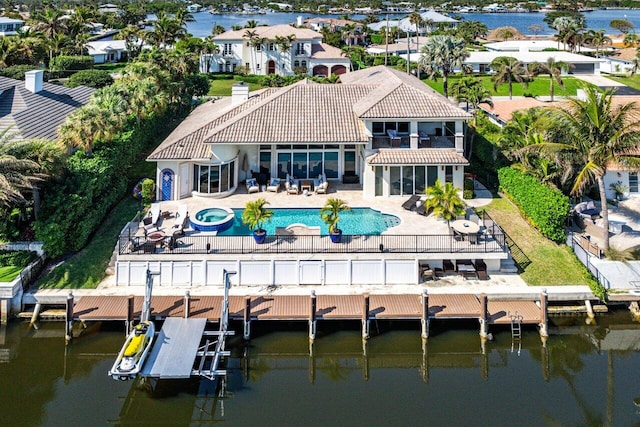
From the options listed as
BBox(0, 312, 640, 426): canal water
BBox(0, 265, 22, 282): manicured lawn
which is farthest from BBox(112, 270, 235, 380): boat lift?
BBox(0, 265, 22, 282): manicured lawn

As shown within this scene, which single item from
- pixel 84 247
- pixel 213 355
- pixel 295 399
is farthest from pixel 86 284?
pixel 295 399

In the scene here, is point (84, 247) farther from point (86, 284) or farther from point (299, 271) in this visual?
point (299, 271)

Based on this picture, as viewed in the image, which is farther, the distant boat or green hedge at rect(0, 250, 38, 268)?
green hedge at rect(0, 250, 38, 268)

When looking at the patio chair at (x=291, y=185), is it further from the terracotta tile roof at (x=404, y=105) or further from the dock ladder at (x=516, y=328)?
the dock ladder at (x=516, y=328)

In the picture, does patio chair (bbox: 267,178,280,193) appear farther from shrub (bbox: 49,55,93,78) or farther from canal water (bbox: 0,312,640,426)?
shrub (bbox: 49,55,93,78)

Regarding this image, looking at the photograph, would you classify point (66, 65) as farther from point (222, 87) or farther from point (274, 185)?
point (274, 185)
